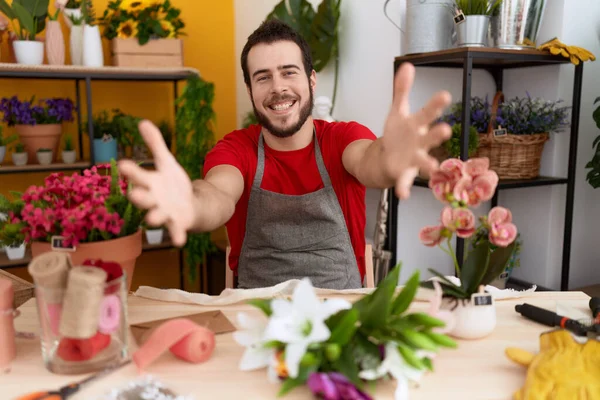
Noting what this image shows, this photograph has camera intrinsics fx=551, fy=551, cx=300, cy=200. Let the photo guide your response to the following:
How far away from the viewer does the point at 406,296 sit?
0.81 m

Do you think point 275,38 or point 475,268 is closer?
point 475,268

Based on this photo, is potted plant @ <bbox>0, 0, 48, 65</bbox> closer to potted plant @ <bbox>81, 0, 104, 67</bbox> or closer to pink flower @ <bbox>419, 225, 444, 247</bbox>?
potted plant @ <bbox>81, 0, 104, 67</bbox>

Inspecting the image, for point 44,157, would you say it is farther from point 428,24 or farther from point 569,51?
point 569,51

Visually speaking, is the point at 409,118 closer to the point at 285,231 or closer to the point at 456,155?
the point at 285,231

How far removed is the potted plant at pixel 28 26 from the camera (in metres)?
2.52

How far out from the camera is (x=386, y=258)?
2.26 metres

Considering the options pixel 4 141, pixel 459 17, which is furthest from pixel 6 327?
pixel 4 141

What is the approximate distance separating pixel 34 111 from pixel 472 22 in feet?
6.69

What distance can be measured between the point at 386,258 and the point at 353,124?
785 mm

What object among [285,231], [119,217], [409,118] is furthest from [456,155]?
[119,217]

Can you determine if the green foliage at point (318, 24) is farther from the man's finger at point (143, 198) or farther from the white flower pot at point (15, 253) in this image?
the man's finger at point (143, 198)

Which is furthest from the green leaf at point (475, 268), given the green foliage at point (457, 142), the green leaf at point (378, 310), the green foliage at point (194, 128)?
the green foliage at point (194, 128)

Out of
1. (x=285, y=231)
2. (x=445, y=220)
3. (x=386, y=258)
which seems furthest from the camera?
(x=386, y=258)

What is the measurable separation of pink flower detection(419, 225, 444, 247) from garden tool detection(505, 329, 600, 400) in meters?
0.20
